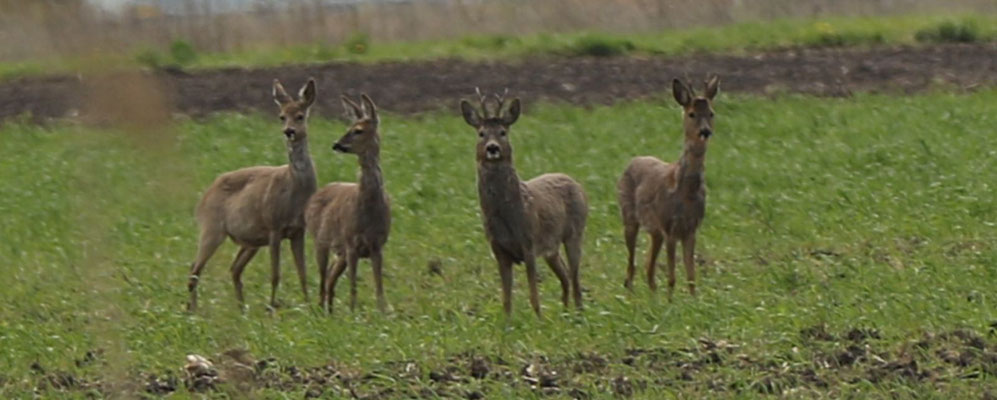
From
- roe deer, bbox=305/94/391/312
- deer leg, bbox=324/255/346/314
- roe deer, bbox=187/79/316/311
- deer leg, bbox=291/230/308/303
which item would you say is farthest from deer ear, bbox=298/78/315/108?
deer leg, bbox=324/255/346/314

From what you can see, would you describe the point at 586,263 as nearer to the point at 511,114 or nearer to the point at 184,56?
the point at 511,114

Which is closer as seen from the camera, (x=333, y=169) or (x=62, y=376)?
(x=62, y=376)

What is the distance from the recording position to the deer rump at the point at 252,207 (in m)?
13.2

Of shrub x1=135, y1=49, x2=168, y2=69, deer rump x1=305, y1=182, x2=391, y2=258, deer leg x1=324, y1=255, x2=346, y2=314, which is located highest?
shrub x1=135, y1=49, x2=168, y2=69

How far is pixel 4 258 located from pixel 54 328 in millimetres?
4124

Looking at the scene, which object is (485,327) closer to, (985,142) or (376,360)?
(376,360)

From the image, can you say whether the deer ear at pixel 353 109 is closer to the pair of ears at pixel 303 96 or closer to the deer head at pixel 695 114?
the pair of ears at pixel 303 96

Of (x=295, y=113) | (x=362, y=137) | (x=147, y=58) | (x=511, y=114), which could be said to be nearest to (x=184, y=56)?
(x=295, y=113)

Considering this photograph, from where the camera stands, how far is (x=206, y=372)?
352 inches

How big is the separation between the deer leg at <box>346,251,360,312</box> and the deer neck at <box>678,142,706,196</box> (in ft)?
7.07

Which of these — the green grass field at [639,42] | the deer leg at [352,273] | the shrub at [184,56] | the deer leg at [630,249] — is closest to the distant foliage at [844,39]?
the green grass field at [639,42]

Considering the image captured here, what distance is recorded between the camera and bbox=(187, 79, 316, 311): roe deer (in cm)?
1316

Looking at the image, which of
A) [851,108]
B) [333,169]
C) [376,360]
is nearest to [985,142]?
[851,108]

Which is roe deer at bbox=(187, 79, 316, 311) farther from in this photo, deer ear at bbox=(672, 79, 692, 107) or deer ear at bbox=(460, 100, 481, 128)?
deer ear at bbox=(672, 79, 692, 107)
